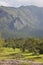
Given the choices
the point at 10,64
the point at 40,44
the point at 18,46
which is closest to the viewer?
the point at 10,64

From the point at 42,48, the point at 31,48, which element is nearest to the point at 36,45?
the point at 31,48

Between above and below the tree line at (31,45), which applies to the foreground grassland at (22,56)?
below

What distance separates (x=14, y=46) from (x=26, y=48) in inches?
776

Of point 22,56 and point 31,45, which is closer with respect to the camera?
point 22,56

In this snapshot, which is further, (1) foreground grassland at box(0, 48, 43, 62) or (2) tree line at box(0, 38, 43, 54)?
(2) tree line at box(0, 38, 43, 54)

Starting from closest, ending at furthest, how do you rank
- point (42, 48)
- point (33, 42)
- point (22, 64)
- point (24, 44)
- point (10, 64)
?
point (22, 64)
point (10, 64)
point (42, 48)
point (33, 42)
point (24, 44)

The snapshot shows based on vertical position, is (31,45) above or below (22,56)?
above

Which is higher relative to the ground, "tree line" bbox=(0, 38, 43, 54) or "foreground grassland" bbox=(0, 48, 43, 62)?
"tree line" bbox=(0, 38, 43, 54)

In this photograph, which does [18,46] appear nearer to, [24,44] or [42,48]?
[24,44]

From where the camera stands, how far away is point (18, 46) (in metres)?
154

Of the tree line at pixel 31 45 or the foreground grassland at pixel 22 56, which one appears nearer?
the foreground grassland at pixel 22 56

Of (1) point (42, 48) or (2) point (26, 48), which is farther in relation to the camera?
(2) point (26, 48)

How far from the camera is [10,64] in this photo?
41.7 metres

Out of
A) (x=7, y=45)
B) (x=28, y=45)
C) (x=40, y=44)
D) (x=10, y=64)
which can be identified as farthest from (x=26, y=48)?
(x=10, y=64)
